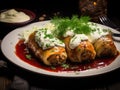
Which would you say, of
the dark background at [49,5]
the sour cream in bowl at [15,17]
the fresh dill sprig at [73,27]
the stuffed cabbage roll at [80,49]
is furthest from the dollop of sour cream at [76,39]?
the dark background at [49,5]

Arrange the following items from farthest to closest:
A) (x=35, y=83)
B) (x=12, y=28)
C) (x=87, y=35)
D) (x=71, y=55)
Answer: (x=12, y=28) < (x=87, y=35) < (x=71, y=55) < (x=35, y=83)

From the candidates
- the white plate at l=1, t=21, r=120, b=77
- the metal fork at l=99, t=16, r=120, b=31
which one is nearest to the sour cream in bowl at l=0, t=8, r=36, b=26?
the white plate at l=1, t=21, r=120, b=77

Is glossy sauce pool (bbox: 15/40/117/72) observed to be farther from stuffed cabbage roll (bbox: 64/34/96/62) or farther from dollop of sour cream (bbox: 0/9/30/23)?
dollop of sour cream (bbox: 0/9/30/23)

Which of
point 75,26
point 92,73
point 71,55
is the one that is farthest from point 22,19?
point 92,73

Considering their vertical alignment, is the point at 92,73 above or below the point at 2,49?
below

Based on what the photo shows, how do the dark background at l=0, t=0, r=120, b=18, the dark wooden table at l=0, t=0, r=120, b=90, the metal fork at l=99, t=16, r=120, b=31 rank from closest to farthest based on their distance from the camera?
the dark wooden table at l=0, t=0, r=120, b=90
the metal fork at l=99, t=16, r=120, b=31
the dark background at l=0, t=0, r=120, b=18

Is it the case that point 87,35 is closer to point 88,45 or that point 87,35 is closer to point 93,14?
point 88,45

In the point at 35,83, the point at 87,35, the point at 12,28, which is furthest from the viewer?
Answer: the point at 12,28

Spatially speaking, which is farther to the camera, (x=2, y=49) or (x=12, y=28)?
(x=12, y=28)
